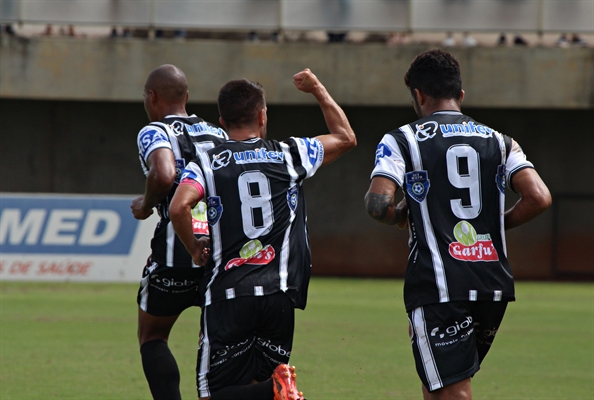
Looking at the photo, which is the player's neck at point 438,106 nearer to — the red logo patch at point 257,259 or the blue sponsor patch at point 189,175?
the red logo patch at point 257,259

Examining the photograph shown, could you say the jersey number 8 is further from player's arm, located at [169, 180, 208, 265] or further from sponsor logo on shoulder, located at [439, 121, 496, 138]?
sponsor logo on shoulder, located at [439, 121, 496, 138]

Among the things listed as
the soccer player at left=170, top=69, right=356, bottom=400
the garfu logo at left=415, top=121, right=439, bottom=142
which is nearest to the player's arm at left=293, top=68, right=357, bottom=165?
the soccer player at left=170, top=69, right=356, bottom=400

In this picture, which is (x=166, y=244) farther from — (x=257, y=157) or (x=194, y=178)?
(x=257, y=157)

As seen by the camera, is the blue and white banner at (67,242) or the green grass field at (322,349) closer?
the green grass field at (322,349)

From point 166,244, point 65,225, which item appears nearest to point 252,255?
point 166,244

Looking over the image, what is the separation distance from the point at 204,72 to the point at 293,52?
6.19 feet

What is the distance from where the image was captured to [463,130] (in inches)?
167

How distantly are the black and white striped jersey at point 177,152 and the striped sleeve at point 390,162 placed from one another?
123 centimetres

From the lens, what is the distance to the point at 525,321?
38.5 feet

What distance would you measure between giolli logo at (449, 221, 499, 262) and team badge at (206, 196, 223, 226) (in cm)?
115

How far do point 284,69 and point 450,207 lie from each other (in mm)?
13850

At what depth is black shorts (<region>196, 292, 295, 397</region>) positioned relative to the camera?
425cm

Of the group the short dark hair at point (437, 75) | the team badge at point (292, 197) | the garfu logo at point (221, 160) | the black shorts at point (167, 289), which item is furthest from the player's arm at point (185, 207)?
the short dark hair at point (437, 75)

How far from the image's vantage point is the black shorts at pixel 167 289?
509cm
